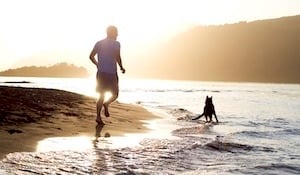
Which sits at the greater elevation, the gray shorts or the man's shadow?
the gray shorts

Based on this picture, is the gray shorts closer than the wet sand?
No

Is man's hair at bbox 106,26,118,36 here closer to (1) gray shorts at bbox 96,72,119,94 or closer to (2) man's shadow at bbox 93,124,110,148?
(1) gray shorts at bbox 96,72,119,94

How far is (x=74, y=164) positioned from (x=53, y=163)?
0.95 feet

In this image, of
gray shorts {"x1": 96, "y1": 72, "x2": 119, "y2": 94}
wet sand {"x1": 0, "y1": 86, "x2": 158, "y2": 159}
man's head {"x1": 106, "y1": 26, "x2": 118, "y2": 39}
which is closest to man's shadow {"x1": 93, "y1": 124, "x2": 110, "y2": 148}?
wet sand {"x1": 0, "y1": 86, "x2": 158, "y2": 159}

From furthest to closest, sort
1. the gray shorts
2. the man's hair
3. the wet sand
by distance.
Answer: the gray shorts < the man's hair < the wet sand

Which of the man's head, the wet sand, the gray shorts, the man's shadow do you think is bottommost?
the man's shadow

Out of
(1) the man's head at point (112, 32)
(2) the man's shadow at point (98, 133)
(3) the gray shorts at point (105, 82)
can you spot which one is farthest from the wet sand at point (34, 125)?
(1) the man's head at point (112, 32)

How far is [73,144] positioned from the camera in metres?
7.72

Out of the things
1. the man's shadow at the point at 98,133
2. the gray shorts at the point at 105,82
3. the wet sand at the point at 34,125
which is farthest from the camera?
the gray shorts at the point at 105,82

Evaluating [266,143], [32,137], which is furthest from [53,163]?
[266,143]

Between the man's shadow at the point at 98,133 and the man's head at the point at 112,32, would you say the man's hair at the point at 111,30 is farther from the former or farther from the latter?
the man's shadow at the point at 98,133

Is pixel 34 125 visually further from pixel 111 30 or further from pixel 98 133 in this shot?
pixel 111 30

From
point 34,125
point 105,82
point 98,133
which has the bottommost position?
point 98,133

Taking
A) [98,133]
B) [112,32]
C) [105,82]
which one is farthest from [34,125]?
[112,32]
